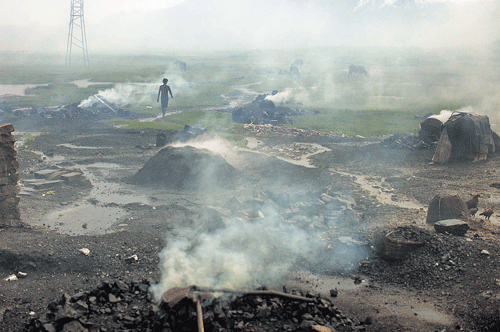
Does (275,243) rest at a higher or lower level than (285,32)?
lower

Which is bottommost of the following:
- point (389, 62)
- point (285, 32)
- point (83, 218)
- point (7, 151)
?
point (83, 218)

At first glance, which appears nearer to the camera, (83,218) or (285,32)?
(83,218)

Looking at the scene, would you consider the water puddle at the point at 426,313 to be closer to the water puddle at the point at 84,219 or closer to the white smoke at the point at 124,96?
the water puddle at the point at 84,219

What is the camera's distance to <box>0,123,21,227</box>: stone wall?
10914 millimetres

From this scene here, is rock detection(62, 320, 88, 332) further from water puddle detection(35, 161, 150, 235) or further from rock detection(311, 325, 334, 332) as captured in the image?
water puddle detection(35, 161, 150, 235)

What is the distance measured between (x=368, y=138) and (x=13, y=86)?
149 ft

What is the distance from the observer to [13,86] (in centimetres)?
5100

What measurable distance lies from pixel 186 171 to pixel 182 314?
10.2 metres

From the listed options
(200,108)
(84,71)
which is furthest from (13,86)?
(200,108)

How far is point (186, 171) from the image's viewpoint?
16656 mm

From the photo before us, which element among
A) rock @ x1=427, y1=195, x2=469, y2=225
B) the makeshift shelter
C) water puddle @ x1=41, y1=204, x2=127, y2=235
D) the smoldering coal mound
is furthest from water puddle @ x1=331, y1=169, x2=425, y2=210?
water puddle @ x1=41, y1=204, x2=127, y2=235

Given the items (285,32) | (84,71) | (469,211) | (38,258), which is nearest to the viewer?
(38,258)

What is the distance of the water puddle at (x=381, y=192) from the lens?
573 inches

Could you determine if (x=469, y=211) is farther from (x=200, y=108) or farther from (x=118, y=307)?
(x=200, y=108)
